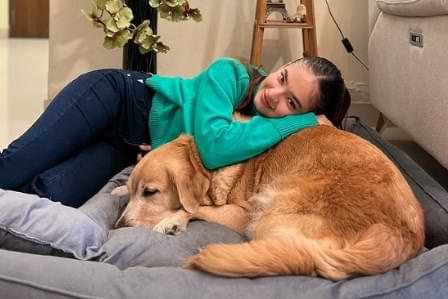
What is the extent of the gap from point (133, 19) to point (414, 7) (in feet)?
4.25

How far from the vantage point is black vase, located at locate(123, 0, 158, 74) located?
8.98 ft

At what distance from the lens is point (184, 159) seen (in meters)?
1.69

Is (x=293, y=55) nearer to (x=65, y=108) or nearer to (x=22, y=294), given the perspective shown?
(x=65, y=108)

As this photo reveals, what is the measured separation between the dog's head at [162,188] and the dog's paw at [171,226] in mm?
48

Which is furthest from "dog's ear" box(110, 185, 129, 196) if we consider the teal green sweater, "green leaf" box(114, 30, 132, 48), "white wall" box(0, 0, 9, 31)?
"white wall" box(0, 0, 9, 31)

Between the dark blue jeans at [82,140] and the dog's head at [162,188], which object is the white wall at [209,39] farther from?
the dog's head at [162,188]

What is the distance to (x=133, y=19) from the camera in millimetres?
2746

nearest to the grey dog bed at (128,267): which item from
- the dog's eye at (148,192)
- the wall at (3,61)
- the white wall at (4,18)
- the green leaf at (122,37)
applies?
the dog's eye at (148,192)

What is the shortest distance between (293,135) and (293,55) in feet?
5.02

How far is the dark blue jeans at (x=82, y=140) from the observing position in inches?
70.3

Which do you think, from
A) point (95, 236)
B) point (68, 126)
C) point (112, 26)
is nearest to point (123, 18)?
point (112, 26)

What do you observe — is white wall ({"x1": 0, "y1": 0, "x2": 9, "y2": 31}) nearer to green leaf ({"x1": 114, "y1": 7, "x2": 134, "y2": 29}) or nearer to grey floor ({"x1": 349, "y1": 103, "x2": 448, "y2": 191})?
green leaf ({"x1": 114, "y1": 7, "x2": 134, "y2": 29})

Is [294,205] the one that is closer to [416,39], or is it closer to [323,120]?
[323,120]

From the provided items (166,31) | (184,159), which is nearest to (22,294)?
(184,159)
